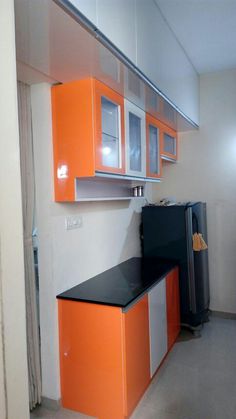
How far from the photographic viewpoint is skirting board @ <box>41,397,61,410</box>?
210cm

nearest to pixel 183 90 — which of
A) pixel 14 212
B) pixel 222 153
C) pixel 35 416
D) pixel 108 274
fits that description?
pixel 222 153

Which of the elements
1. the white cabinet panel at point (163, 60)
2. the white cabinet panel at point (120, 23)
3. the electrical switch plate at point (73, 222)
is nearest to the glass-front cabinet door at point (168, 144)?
the white cabinet panel at point (163, 60)

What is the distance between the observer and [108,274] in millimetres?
2600

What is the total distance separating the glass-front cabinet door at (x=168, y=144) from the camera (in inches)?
129

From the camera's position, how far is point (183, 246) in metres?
3.07

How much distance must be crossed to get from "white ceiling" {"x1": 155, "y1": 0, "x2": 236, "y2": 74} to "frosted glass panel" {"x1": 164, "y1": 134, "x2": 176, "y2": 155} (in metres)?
0.81

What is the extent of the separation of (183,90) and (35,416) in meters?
2.97

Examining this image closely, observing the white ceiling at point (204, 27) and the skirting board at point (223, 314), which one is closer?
the white ceiling at point (204, 27)

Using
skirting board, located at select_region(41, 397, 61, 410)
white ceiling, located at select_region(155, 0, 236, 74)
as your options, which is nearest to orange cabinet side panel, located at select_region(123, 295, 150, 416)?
skirting board, located at select_region(41, 397, 61, 410)

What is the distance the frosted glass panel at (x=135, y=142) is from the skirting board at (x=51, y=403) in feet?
5.84

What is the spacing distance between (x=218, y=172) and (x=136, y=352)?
2311 millimetres

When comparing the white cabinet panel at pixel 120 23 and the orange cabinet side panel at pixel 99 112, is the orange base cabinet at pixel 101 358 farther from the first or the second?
the white cabinet panel at pixel 120 23

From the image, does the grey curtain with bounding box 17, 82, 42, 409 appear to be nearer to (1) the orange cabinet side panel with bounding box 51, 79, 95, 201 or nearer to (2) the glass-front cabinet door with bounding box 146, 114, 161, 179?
(1) the orange cabinet side panel with bounding box 51, 79, 95, 201

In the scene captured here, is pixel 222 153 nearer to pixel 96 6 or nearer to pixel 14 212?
pixel 96 6
